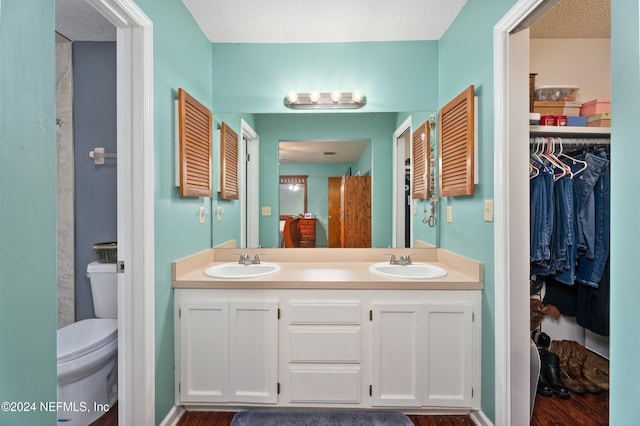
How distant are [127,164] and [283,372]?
53.7 inches

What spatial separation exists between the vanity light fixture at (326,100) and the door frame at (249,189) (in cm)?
38

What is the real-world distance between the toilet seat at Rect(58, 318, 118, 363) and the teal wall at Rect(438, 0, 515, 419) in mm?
2128

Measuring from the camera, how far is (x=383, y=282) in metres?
1.72

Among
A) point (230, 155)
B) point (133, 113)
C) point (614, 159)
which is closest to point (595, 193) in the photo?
point (614, 159)

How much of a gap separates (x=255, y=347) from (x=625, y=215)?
1.67 metres

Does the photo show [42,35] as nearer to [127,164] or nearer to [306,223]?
[127,164]

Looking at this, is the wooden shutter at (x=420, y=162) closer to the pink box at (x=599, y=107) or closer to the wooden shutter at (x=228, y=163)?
the pink box at (x=599, y=107)

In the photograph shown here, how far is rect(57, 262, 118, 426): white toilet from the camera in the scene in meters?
1.62

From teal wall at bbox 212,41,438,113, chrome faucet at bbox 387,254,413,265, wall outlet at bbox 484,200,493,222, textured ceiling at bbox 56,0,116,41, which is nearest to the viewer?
wall outlet at bbox 484,200,493,222

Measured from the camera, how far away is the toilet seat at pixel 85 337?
63.4 inches

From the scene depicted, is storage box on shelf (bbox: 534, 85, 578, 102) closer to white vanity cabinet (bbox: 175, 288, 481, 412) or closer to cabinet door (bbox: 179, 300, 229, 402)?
white vanity cabinet (bbox: 175, 288, 481, 412)

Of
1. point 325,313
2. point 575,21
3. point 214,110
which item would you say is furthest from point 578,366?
point 214,110

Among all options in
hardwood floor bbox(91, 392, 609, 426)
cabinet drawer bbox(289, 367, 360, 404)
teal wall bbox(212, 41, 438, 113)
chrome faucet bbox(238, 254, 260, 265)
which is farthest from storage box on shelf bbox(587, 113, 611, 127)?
chrome faucet bbox(238, 254, 260, 265)

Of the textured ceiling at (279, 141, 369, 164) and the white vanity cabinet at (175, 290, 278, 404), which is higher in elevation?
the textured ceiling at (279, 141, 369, 164)
